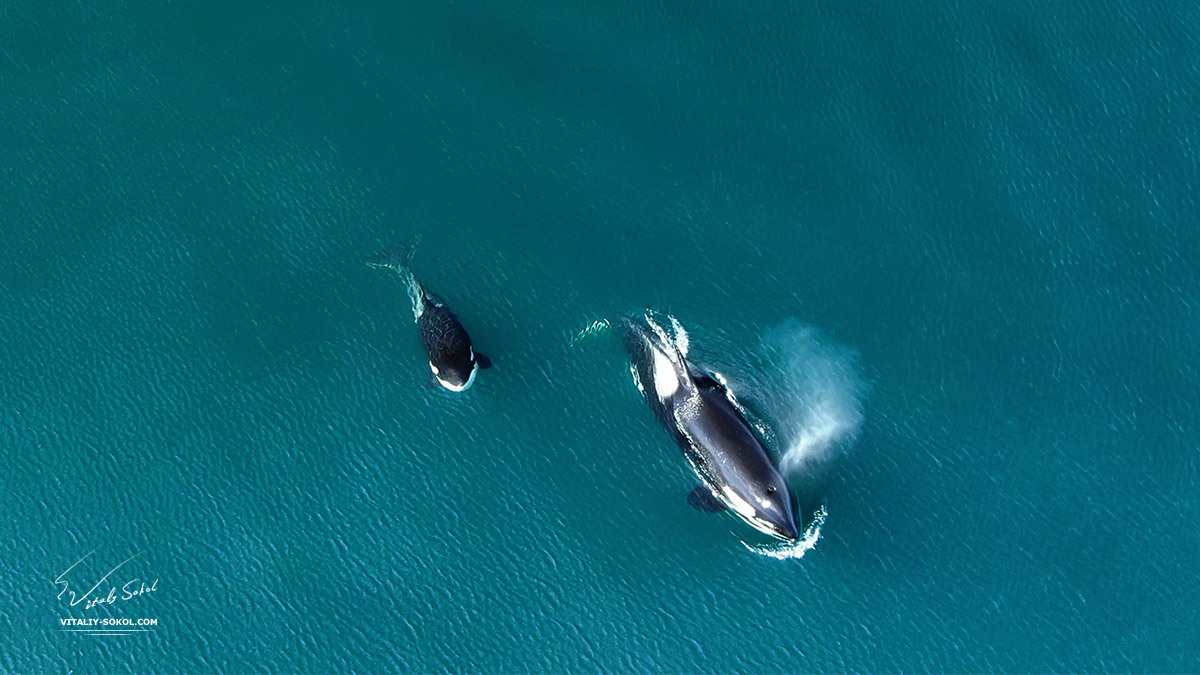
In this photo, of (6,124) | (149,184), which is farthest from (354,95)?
(6,124)

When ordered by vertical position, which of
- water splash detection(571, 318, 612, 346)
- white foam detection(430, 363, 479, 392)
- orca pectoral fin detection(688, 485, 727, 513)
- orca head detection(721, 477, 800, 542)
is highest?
orca head detection(721, 477, 800, 542)

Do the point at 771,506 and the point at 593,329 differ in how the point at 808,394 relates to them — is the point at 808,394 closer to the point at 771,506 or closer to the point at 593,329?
the point at 771,506

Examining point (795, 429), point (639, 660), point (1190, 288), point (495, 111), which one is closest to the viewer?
point (639, 660)

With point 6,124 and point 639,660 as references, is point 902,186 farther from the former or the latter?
point 6,124

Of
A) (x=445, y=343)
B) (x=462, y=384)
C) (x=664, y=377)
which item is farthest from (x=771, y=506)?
(x=445, y=343)

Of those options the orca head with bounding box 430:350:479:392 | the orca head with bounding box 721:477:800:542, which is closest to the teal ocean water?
the orca head with bounding box 430:350:479:392

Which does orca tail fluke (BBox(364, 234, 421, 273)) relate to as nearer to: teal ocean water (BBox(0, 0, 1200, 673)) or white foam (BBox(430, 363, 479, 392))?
teal ocean water (BBox(0, 0, 1200, 673))
